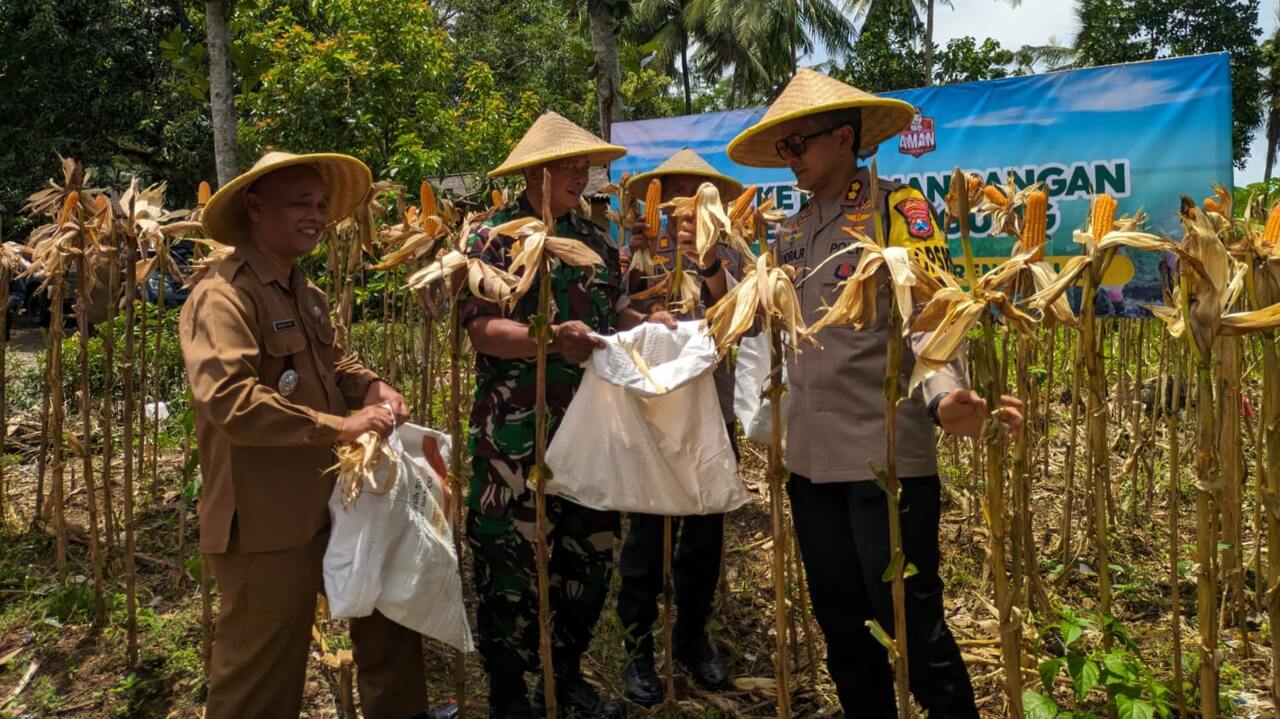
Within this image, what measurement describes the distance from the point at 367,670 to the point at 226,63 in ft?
21.5

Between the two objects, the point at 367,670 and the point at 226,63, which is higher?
the point at 226,63

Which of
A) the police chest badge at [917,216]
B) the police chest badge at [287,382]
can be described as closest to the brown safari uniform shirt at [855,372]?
the police chest badge at [917,216]

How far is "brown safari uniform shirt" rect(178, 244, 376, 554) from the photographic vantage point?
1871 millimetres

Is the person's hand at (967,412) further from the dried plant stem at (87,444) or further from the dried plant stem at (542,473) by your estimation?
the dried plant stem at (87,444)

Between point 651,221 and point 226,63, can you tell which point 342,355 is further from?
point 226,63

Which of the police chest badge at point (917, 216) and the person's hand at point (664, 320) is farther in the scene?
the person's hand at point (664, 320)

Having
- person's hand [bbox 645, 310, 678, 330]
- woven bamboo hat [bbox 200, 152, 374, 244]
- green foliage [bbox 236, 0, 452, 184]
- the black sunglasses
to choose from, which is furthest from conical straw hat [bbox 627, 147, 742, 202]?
green foliage [bbox 236, 0, 452, 184]

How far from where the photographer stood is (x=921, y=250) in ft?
6.15

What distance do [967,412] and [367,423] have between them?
134 centimetres

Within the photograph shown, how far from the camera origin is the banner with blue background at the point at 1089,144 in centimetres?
370

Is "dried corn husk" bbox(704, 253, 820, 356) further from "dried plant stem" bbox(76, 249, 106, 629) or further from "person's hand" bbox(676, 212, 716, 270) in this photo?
"dried plant stem" bbox(76, 249, 106, 629)

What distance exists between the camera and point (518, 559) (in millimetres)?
2463

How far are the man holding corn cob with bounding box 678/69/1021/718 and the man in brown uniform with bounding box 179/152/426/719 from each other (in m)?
1.05

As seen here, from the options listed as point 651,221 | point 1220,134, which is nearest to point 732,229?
point 651,221
